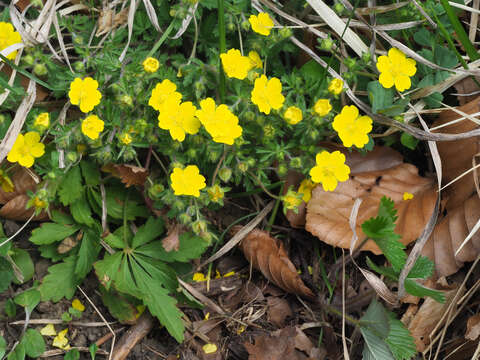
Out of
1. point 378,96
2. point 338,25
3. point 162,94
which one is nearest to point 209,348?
point 162,94

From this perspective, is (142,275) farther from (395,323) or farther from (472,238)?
(472,238)

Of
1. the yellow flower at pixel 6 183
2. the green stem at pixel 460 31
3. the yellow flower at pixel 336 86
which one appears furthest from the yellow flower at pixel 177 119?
the green stem at pixel 460 31

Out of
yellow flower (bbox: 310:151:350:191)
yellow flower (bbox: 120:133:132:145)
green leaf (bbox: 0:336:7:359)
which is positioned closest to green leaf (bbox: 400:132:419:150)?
yellow flower (bbox: 310:151:350:191)

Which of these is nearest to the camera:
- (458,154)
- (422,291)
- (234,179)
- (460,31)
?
(422,291)

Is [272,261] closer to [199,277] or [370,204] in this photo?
[199,277]

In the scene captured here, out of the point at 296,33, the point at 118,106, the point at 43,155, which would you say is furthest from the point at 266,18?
the point at 43,155

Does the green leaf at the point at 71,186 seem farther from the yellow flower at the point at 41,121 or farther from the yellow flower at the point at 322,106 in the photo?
the yellow flower at the point at 322,106

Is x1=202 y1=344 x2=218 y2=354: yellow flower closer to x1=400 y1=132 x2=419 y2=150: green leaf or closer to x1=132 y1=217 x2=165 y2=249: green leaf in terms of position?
x1=132 y1=217 x2=165 y2=249: green leaf
